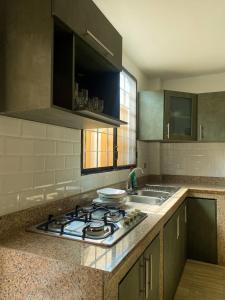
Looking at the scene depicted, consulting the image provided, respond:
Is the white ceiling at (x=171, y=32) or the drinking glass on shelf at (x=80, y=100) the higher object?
the white ceiling at (x=171, y=32)

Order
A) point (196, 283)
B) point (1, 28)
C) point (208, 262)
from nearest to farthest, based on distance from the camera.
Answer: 1. point (1, 28)
2. point (196, 283)
3. point (208, 262)

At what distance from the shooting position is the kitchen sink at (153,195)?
2.18 meters

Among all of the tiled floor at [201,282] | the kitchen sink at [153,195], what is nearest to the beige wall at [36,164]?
the kitchen sink at [153,195]

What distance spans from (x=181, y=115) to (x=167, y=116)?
0.24 meters

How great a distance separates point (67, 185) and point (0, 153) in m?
0.61

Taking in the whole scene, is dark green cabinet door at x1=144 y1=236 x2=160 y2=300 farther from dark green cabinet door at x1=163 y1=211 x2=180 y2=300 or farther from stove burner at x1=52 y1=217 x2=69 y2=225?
stove burner at x1=52 y1=217 x2=69 y2=225

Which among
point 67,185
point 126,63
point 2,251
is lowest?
point 2,251

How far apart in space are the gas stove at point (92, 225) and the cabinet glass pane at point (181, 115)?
72.6 inches

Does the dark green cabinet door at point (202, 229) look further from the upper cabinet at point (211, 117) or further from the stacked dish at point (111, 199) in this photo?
the stacked dish at point (111, 199)

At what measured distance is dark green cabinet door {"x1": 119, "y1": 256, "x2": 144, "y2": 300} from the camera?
3.18 feet

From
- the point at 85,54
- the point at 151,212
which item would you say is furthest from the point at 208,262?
the point at 85,54

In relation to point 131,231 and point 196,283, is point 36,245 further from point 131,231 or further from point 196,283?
point 196,283

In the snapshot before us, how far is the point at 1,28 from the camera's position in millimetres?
1138

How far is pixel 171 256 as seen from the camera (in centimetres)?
191
